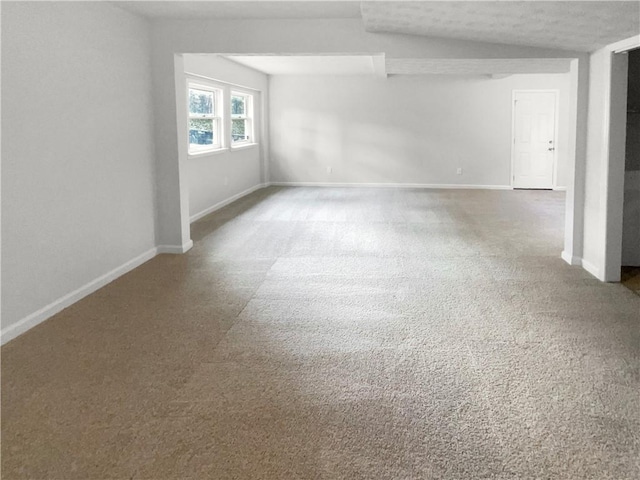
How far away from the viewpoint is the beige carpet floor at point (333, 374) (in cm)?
242

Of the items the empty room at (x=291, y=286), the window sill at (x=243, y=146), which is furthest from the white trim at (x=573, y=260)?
the window sill at (x=243, y=146)

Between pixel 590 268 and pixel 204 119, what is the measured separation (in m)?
5.83

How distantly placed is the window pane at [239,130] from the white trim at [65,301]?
553 cm

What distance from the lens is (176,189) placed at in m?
6.12

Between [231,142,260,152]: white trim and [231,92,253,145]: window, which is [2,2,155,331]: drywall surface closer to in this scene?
[231,142,260,152]: white trim

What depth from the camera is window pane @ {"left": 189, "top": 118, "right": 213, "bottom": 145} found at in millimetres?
8711

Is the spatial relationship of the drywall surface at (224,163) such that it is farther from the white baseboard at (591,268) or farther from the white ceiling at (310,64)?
the white baseboard at (591,268)

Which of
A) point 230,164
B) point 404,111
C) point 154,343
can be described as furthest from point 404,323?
point 404,111

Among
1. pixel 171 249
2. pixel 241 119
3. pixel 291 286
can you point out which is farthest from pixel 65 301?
pixel 241 119

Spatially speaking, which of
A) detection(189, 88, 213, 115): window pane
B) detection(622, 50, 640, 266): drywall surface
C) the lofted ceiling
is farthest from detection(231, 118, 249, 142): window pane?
detection(622, 50, 640, 266): drywall surface

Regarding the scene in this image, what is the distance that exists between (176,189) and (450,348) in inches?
137

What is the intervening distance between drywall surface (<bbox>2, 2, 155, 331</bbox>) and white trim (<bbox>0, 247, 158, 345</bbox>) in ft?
0.11

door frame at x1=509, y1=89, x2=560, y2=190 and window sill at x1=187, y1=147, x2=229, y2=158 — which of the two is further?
door frame at x1=509, y1=89, x2=560, y2=190

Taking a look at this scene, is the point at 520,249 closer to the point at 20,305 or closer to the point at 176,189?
the point at 176,189
